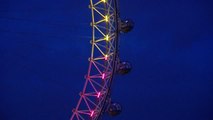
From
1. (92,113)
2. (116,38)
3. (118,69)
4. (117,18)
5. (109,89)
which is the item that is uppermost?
(117,18)

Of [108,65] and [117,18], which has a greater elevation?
[117,18]

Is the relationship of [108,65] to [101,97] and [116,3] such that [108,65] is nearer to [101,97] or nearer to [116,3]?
[101,97]

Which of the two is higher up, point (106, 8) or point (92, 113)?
point (106, 8)

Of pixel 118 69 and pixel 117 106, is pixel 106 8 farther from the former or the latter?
pixel 117 106

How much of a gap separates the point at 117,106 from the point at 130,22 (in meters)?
4.11

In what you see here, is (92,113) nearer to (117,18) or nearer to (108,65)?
(108,65)

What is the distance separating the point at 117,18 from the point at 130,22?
66cm

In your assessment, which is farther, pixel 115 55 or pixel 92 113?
pixel 92 113

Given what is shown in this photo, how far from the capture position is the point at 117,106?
1523cm

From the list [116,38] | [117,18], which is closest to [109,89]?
[116,38]

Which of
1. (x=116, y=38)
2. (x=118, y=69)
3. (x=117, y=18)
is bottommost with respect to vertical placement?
(x=118, y=69)

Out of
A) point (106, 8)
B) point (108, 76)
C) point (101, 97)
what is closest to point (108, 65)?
point (108, 76)

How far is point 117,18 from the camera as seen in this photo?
594 inches

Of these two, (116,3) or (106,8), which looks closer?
(116,3)
